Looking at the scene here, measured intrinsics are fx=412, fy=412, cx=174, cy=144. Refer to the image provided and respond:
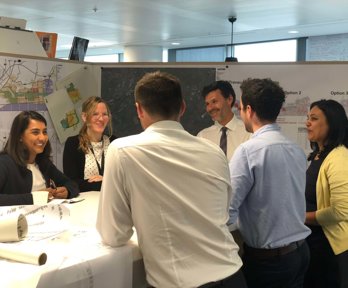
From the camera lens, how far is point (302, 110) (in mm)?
3326

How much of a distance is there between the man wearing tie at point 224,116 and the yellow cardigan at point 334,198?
0.87m

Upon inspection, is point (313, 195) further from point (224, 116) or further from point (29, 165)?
point (29, 165)

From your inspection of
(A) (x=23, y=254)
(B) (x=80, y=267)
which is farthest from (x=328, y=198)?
(A) (x=23, y=254)

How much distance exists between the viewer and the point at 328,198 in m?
2.05

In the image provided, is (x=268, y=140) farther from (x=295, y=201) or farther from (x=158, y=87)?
(x=158, y=87)

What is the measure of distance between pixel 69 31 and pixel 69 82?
4.68 metres

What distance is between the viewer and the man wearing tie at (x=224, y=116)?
2.83 m

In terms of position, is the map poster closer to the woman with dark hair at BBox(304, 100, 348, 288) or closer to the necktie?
the necktie

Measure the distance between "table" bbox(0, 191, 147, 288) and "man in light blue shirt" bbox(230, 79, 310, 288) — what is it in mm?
512

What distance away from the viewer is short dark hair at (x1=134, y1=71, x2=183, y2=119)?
1335 millimetres

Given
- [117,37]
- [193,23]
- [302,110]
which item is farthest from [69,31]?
[302,110]

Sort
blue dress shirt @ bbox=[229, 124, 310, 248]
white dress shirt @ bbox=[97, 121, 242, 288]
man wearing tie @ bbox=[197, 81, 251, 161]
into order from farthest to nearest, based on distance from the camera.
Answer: man wearing tie @ bbox=[197, 81, 251, 161] < blue dress shirt @ bbox=[229, 124, 310, 248] < white dress shirt @ bbox=[97, 121, 242, 288]

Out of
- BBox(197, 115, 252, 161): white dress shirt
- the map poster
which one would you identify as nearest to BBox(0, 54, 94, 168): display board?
the map poster

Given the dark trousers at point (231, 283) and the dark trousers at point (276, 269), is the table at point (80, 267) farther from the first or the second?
the dark trousers at point (276, 269)
